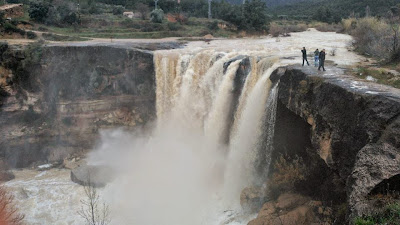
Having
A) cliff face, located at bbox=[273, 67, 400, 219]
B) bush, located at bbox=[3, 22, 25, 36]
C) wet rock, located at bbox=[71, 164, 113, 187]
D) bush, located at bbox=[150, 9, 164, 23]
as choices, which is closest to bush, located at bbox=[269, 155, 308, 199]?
cliff face, located at bbox=[273, 67, 400, 219]

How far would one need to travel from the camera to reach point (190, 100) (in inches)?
719

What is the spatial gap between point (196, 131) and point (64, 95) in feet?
26.4

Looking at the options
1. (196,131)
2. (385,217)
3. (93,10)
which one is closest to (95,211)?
(196,131)

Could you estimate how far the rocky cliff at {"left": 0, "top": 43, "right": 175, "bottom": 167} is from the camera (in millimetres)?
19562

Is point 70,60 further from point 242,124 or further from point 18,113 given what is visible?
point 242,124

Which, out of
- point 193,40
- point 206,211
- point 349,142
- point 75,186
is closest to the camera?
point 349,142

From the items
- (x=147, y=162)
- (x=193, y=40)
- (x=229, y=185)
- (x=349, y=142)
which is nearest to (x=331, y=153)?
(x=349, y=142)

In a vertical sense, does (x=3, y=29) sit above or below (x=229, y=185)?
above

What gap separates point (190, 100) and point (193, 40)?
11.5m

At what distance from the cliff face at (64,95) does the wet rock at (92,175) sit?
306cm

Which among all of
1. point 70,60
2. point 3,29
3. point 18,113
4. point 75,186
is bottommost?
point 75,186

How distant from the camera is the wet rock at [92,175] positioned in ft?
56.1

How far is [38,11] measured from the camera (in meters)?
30.3

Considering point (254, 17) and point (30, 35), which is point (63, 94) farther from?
point (254, 17)
